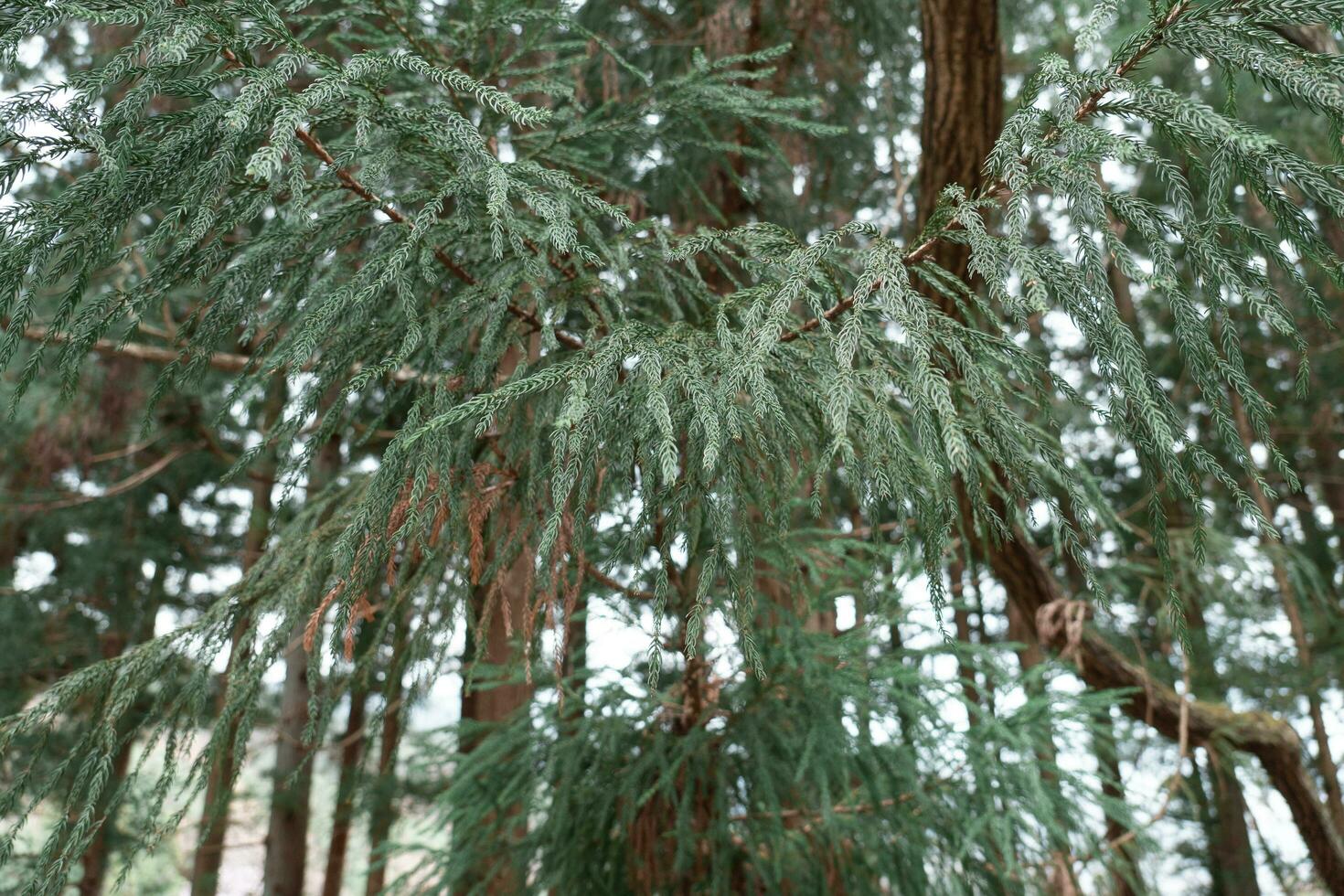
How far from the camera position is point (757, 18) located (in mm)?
3881

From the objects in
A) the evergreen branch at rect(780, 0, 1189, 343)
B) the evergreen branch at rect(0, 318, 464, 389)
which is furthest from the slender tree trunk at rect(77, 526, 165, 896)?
the evergreen branch at rect(780, 0, 1189, 343)

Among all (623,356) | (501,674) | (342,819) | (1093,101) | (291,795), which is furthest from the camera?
(342,819)

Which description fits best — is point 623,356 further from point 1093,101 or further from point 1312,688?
point 1312,688

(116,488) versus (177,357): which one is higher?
(116,488)

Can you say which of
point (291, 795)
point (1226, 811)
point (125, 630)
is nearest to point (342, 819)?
point (291, 795)

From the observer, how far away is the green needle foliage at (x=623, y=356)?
121 centimetres

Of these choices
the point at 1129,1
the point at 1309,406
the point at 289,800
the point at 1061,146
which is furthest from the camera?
the point at 1309,406

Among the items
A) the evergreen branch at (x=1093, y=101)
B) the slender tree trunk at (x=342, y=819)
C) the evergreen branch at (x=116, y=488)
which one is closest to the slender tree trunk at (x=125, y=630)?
the evergreen branch at (x=116, y=488)

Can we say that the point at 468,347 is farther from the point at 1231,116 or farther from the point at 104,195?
the point at 1231,116

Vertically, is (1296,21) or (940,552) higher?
(1296,21)

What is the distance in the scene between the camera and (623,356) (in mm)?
1445

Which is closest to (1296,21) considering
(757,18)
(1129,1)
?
(757,18)

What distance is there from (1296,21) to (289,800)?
6179mm

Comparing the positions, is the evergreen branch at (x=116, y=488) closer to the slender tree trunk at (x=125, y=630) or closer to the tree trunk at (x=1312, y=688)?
the slender tree trunk at (x=125, y=630)
